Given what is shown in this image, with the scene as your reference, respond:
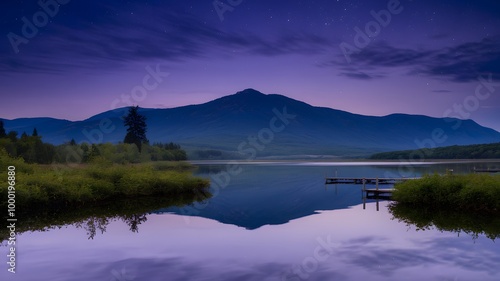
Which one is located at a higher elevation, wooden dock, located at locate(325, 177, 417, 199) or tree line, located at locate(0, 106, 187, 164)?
tree line, located at locate(0, 106, 187, 164)

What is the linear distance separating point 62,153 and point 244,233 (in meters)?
60.3

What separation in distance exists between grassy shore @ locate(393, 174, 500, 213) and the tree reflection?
0.96 metres

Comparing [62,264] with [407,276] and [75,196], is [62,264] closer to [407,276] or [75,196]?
[407,276]

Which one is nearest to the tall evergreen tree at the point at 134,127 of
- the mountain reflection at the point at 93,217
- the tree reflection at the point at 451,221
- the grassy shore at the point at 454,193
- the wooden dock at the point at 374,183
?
Answer: the wooden dock at the point at 374,183

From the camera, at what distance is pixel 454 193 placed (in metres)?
28.9

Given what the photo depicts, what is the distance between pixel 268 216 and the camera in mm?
29688

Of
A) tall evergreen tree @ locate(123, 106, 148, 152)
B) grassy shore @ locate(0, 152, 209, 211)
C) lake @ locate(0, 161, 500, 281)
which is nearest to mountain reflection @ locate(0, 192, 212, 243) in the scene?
lake @ locate(0, 161, 500, 281)
